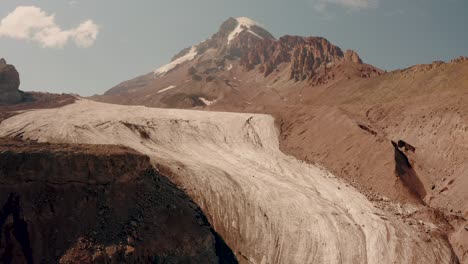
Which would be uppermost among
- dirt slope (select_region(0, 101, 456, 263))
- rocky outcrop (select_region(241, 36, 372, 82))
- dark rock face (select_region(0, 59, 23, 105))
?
rocky outcrop (select_region(241, 36, 372, 82))

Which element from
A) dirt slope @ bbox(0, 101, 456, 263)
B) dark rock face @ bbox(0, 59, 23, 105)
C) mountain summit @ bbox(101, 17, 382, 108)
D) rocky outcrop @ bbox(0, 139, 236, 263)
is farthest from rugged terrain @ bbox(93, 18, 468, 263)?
dark rock face @ bbox(0, 59, 23, 105)

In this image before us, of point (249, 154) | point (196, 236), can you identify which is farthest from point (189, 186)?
point (249, 154)

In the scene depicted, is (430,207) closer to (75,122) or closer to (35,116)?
(75,122)

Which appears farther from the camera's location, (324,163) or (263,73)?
(263,73)

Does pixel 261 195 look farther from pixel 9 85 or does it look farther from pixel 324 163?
pixel 9 85

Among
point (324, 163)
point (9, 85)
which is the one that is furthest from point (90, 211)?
point (9, 85)

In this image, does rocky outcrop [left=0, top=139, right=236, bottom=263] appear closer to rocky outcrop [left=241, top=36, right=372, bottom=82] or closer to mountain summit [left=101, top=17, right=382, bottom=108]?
mountain summit [left=101, top=17, right=382, bottom=108]

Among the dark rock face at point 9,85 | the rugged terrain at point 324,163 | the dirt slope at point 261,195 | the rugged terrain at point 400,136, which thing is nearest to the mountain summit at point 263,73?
the rugged terrain at point 400,136
